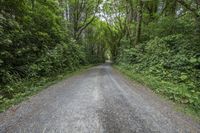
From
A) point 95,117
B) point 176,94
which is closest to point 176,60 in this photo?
point 176,94

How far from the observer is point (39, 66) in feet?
30.4

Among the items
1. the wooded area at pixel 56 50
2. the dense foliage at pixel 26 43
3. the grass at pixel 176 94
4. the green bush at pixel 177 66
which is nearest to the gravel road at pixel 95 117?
the grass at pixel 176 94

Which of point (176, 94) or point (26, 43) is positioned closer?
point (176, 94)

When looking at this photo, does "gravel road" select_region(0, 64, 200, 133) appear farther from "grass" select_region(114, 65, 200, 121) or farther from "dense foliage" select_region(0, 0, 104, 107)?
"dense foliage" select_region(0, 0, 104, 107)

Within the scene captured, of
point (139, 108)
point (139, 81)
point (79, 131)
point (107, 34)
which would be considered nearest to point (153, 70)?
point (139, 81)

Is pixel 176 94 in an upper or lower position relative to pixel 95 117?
lower

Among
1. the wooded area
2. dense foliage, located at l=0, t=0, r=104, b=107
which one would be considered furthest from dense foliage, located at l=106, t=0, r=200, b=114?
dense foliage, located at l=0, t=0, r=104, b=107

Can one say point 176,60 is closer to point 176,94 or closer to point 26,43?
point 176,94

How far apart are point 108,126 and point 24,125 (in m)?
1.82

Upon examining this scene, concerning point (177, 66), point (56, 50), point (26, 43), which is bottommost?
point (177, 66)

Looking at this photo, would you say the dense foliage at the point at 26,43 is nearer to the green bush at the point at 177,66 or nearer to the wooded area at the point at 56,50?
the wooded area at the point at 56,50

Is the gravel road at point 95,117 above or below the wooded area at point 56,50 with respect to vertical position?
below

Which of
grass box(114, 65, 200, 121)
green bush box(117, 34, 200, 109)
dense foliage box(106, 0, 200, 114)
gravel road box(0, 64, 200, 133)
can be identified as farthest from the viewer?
dense foliage box(106, 0, 200, 114)

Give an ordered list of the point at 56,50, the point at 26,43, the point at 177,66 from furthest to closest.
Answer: the point at 56,50 → the point at 26,43 → the point at 177,66
